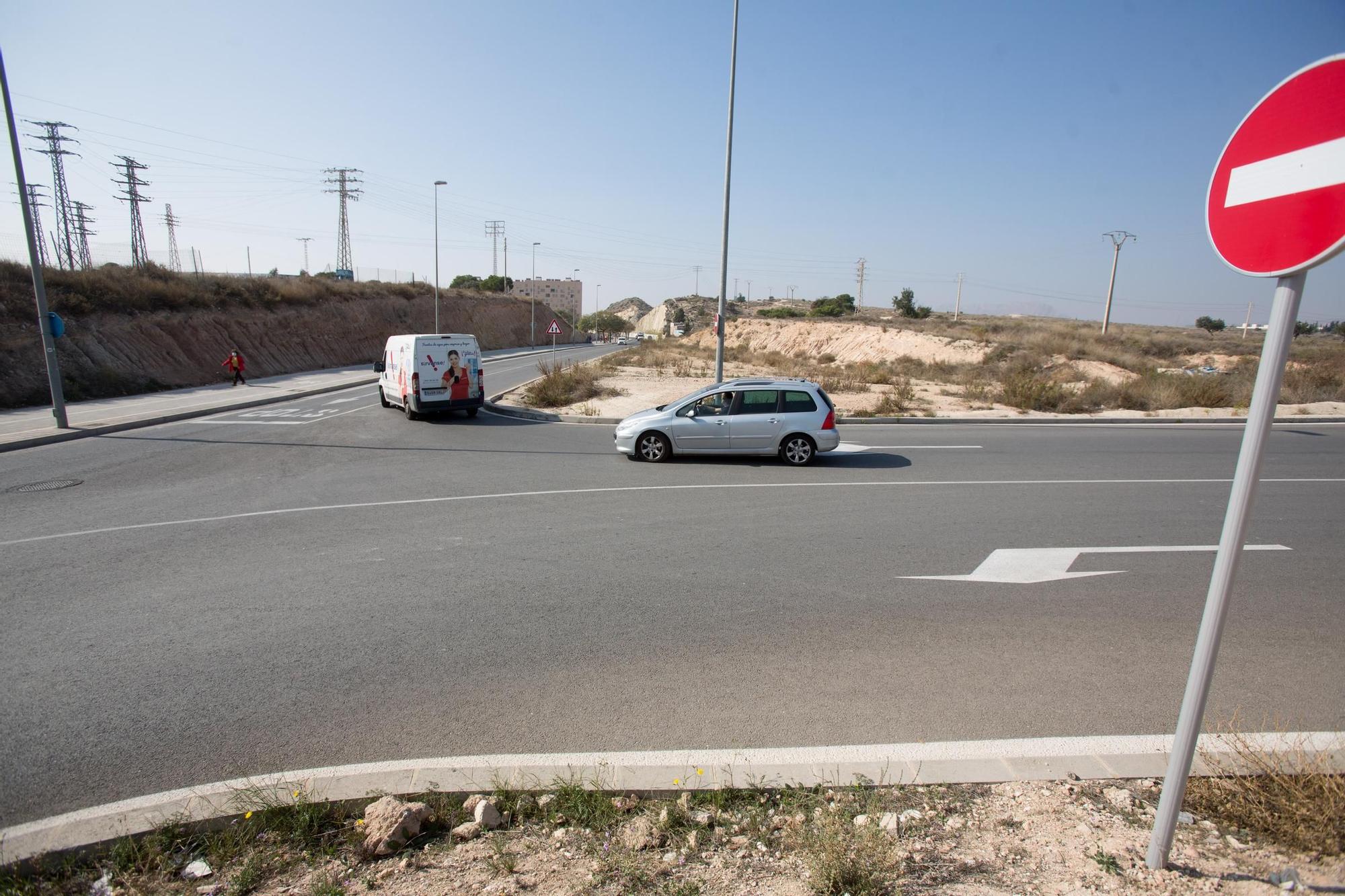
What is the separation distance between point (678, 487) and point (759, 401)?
2.95m

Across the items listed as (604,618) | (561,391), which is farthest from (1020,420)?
(604,618)

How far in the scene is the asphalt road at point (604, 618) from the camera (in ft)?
13.3

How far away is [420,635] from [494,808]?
2.34 meters

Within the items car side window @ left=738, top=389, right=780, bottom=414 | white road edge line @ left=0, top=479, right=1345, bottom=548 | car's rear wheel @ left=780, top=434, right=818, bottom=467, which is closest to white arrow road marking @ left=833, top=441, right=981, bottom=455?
car's rear wheel @ left=780, top=434, right=818, bottom=467

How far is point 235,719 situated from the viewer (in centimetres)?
416

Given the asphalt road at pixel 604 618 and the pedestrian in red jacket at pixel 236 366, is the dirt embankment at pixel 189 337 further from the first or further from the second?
the asphalt road at pixel 604 618

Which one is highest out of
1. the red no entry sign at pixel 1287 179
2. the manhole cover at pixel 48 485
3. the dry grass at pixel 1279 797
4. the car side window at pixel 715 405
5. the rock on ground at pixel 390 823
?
the red no entry sign at pixel 1287 179

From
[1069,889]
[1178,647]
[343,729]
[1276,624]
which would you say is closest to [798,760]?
[1069,889]

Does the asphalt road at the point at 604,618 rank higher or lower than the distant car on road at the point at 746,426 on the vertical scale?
lower

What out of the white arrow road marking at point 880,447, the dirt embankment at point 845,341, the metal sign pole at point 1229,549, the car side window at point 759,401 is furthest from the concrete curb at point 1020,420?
the dirt embankment at point 845,341

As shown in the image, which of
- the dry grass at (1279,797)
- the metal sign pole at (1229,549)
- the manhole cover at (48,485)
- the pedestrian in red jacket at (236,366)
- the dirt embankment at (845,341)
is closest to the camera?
the metal sign pole at (1229,549)

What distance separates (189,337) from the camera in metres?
33.2

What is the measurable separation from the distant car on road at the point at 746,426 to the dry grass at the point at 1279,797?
361 inches

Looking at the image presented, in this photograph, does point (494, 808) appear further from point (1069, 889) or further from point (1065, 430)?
point (1065, 430)
